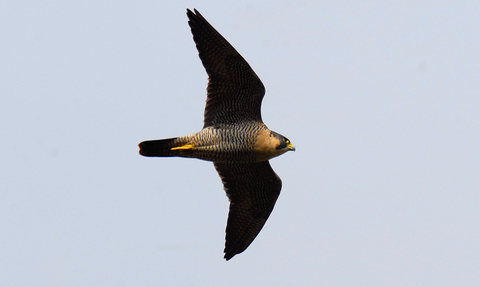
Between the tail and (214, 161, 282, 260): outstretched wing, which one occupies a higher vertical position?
the tail

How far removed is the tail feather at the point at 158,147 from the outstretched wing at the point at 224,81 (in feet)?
2.60

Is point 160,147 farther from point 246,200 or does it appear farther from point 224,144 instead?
point 246,200

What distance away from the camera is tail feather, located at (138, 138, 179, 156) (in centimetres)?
1387

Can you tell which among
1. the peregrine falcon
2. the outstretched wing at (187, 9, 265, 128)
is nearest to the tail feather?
the peregrine falcon

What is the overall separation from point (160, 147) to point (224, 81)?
Answer: 181 centimetres

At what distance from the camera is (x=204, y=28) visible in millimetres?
13375

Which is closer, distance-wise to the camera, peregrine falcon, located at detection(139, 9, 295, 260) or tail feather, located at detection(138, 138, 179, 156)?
peregrine falcon, located at detection(139, 9, 295, 260)

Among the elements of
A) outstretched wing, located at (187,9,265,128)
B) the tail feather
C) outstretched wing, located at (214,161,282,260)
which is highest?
outstretched wing, located at (187,9,265,128)

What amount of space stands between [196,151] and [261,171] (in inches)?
64.6

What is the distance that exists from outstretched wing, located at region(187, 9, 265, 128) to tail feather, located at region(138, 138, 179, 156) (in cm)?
79

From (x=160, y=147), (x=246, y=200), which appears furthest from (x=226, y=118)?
(x=246, y=200)

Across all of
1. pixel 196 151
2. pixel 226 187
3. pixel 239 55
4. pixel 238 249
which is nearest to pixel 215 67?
pixel 239 55

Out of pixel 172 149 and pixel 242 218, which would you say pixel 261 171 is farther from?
pixel 172 149

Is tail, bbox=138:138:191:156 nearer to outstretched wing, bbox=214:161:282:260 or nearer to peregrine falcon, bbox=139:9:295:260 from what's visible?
peregrine falcon, bbox=139:9:295:260
